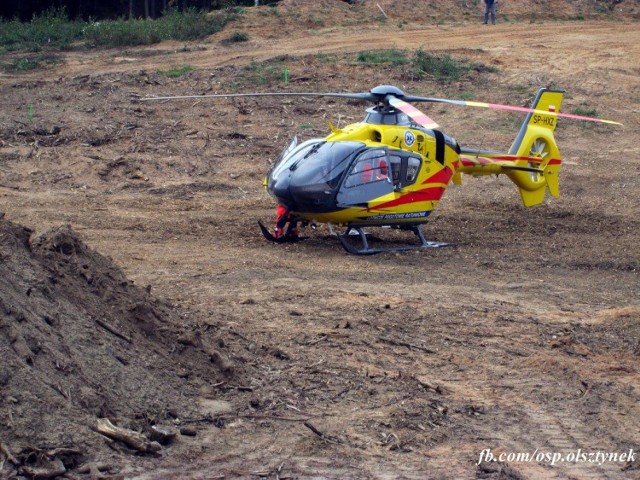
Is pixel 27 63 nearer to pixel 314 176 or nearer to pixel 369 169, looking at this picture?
pixel 314 176

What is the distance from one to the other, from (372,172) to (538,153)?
3.76 meters

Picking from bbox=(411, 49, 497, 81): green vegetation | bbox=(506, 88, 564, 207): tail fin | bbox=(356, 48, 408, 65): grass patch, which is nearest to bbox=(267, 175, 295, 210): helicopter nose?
bbox=(506, 88, 564, 207): tail fin

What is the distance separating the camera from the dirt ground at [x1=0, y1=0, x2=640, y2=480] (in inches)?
305

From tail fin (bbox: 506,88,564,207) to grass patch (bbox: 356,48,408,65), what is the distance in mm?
9641

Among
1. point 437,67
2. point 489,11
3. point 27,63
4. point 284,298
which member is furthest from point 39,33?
point 284,298

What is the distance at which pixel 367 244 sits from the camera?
49.8 feet

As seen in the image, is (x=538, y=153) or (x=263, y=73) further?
(x=263, y=73)

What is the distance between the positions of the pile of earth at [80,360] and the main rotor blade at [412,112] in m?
4.37

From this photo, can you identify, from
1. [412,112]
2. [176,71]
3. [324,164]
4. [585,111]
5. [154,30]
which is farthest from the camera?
[154,30]

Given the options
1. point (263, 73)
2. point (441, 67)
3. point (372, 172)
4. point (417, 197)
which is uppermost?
point (441, 67)

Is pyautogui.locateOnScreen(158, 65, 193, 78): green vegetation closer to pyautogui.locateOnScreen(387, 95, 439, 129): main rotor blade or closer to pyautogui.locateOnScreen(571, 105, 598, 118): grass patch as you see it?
pyautogui.locateOnScreen(571, 105, 598, 118): grass patch

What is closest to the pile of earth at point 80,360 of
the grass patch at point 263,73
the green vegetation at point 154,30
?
the grass patch at point 263,73

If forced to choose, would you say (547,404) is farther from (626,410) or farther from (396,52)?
(396,52)

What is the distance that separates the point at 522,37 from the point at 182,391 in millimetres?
24041
